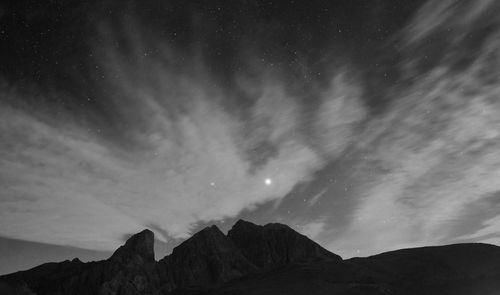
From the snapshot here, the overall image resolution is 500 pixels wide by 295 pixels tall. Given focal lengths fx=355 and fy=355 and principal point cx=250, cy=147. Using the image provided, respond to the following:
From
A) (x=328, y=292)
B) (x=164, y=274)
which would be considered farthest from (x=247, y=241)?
(x=328, y=292)

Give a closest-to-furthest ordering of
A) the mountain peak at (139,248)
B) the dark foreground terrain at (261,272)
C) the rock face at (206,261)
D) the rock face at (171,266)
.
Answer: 1. the dark foreground terrain at (261,272)
2. the rock face at (171,266)
3. the mountain peak at (139,248)
4. the rock face at (206,261)

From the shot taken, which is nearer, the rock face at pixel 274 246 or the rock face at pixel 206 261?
the rock face at pixel 206 261

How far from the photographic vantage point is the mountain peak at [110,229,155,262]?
134m

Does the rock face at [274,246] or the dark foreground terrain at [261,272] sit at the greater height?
the rock face at [274,246]

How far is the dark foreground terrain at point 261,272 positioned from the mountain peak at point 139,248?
1.25 feet

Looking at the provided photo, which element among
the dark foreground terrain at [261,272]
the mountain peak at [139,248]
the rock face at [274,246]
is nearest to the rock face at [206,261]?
the dark foreground terrain at [261,272]

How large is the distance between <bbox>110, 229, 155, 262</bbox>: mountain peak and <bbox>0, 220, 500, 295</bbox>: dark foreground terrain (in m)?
0.38

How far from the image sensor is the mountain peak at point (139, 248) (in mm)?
134375

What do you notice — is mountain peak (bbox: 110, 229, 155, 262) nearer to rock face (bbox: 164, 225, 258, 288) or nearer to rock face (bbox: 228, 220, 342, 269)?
rock face (bbox: 164, 225, 258, 288)

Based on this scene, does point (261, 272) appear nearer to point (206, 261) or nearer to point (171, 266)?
point (206, 261)

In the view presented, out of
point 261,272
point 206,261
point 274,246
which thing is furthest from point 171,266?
point 274,246

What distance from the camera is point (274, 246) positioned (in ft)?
588

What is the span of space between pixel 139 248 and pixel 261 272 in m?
49.2

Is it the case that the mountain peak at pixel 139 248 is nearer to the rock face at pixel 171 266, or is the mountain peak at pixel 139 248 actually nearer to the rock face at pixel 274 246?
the rock face at pixel 171 266
